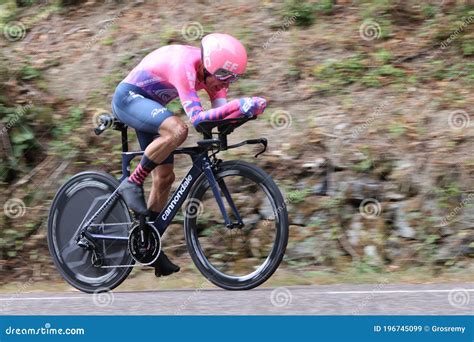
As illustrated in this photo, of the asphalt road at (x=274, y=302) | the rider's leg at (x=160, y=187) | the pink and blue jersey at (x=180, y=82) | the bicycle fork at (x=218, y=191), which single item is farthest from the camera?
the rider's leg at (x=160, y=187)

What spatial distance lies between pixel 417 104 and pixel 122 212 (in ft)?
12.3

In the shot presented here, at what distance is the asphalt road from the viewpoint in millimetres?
5289

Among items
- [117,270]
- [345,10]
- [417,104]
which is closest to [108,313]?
[117,270]

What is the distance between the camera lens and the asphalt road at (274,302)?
5.29m

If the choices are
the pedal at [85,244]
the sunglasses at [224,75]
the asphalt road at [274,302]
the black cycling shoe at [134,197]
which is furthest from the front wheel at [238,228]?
the pedal at [85,244]

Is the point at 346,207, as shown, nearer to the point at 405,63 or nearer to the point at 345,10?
the point at 405,63

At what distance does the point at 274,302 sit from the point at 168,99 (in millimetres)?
2020

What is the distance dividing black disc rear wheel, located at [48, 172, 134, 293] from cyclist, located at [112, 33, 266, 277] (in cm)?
30

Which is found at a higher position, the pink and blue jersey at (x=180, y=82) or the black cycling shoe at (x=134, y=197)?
the pink and blue jersey at (x=180, y=82)

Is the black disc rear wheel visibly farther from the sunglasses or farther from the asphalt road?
the sunglasses

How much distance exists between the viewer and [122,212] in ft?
22.8

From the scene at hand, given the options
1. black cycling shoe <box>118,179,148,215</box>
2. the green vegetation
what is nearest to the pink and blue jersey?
black cycling shoe <box>118,179,148,215</box>

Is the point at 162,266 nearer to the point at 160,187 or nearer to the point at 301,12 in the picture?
the point at 160,187

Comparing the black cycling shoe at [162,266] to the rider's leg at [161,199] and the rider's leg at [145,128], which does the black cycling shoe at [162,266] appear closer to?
the rider's leg at [161,199]
